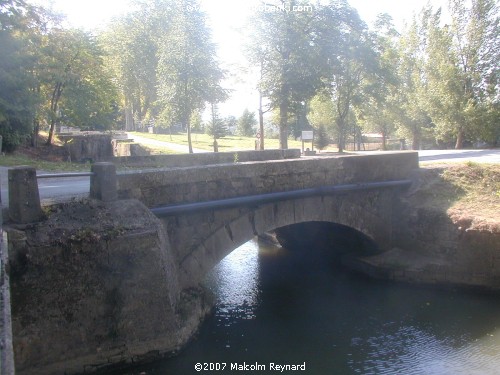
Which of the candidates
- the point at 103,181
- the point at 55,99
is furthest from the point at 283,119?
the point at 103,181

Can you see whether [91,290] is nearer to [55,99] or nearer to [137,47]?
[55,99]

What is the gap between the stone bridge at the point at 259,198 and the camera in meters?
9.67

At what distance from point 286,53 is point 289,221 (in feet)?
52.8

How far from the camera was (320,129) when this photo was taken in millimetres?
40062

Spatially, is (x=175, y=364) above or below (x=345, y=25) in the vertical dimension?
below

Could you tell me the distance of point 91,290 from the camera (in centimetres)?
768

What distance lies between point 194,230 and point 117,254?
2429 millimetres

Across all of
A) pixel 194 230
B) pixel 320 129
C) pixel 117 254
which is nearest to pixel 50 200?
pixel 117 254

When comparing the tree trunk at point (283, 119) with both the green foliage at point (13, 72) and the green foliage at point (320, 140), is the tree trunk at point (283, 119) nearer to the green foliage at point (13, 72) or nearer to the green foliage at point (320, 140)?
the green foliage at point (320, 140)

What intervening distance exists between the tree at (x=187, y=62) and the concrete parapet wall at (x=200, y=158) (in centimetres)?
833

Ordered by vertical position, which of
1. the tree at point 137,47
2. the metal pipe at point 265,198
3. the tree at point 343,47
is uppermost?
the tree at point 137,47

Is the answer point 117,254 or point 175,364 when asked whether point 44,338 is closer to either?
point 117,254

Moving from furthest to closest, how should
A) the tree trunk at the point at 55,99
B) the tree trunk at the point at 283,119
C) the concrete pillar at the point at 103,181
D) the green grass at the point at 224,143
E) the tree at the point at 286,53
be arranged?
the green grass at the point at 224,143
the tree trunk at the point at 55,99
the tree trunk at the point at 283,119
the tree at the point at 286,53
the concrete pillar at the point at 103,181

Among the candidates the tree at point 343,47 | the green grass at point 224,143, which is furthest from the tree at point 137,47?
the tree at point 343,47
